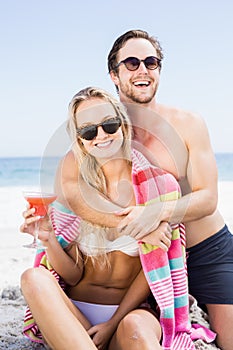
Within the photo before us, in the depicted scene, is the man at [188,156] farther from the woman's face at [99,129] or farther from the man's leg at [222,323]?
the woman's face at [99,129]

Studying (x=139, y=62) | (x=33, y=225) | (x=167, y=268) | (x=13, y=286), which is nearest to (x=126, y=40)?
(x=139, y=62)

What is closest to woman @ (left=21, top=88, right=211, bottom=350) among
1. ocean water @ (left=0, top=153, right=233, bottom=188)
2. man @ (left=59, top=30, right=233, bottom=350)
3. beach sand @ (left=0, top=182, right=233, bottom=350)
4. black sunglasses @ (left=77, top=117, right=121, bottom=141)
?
black sunglasses @ (left=77, top=117, right=121, bottom=141)

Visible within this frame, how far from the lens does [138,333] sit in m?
2.38

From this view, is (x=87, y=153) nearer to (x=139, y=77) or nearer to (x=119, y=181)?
(x=119, y=181)

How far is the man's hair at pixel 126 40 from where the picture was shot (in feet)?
10.9

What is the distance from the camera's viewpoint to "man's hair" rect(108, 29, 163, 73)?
10.9 feet

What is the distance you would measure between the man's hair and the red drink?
1.16 m

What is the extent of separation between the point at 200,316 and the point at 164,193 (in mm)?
973

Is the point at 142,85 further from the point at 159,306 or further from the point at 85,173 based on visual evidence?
the point at 159,306

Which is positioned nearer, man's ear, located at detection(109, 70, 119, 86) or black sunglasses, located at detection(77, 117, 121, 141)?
black sunglasses, located at detection(77, 117, 121, 141)

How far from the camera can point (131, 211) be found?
2682mm

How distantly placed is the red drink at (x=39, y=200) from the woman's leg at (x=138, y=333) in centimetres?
65

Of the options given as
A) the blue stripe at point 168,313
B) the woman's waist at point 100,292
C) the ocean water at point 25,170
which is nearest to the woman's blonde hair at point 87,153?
the woman's waist at point 100,292

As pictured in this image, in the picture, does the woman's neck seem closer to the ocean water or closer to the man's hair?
the man's hair
